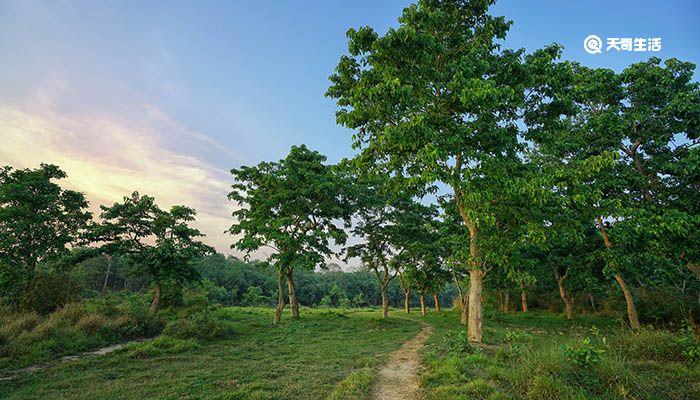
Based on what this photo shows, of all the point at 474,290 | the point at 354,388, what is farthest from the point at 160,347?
the point at 474,290

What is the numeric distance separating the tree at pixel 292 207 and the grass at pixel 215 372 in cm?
→ 775

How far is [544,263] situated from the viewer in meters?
30.5

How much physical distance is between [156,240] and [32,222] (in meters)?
7.53

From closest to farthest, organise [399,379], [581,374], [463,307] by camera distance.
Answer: [581,374] → [399,379] → [463,307]

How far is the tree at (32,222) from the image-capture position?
64.3 feet

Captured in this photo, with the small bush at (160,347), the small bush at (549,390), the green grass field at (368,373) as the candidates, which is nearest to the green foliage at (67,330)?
the green grass field at (368,373)

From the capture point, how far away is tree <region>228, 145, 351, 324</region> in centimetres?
2206

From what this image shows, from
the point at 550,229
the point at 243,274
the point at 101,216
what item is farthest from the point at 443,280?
the point at 243,274

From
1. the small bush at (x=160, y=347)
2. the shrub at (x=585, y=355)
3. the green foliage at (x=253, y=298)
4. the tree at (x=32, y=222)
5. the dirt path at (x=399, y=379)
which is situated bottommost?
the green foliage at (x=253, y=298)

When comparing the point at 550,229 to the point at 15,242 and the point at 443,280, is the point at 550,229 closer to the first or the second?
the point at 443,280

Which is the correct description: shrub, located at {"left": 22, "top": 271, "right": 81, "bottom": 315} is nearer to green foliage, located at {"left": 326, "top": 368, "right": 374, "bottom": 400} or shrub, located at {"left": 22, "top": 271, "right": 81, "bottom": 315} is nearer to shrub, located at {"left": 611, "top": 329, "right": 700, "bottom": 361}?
green foliage, located at {"left": 326, "top": 368, "right": 374, "bottom": 400}

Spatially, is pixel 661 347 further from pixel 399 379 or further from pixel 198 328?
pixel 198 328

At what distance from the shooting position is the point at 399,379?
8.22 meters

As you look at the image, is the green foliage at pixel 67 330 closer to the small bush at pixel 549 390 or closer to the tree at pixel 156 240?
the tree at pixel 156 240
